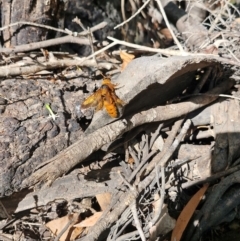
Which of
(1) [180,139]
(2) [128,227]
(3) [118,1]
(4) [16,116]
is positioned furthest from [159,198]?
(3) [118,1]

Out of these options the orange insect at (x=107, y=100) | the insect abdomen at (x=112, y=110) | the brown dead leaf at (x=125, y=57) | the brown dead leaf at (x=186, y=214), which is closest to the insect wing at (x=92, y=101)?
the orange insect at (x=107, y=100)

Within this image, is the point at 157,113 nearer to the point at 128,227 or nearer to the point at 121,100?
the point at 121,100

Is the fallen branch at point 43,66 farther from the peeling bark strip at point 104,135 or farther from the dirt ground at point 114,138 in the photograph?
the peeling bark strip at point 104,135

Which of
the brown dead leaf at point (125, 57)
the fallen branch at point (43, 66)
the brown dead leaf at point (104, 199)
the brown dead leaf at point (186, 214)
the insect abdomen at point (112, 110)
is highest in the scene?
the fallen branch at point (43, 66)

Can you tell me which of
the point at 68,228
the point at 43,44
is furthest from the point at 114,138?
the point at 43,44

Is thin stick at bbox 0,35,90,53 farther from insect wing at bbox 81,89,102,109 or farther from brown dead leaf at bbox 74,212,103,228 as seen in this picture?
brown dead leaf at bbox 74,212,103,228

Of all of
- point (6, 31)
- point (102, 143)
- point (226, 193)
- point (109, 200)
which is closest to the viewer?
point (102, 143)

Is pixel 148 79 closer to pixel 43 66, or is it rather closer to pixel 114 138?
pixel 114 138
